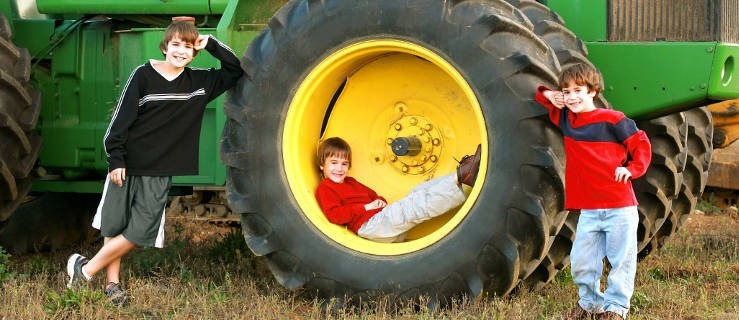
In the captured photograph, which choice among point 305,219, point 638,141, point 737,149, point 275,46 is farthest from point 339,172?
point 737,149

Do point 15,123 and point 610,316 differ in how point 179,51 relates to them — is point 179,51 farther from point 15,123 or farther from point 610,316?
point 610,316

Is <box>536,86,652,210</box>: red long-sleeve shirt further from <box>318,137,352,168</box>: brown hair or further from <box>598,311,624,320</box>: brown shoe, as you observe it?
<box>318,137,352,168</box>: brown hair

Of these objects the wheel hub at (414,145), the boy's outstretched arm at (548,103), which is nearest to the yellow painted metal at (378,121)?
the wheel hub at (414,145)

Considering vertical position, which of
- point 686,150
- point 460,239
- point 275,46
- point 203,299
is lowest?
point 203,299

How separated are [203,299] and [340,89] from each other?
1199mm

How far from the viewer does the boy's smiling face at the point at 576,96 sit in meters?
4.48

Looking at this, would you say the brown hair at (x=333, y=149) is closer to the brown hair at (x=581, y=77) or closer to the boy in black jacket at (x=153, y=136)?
the boy in black jacket at (x=153, y=136)

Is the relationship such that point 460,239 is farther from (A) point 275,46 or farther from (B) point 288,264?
(A) point 275,46

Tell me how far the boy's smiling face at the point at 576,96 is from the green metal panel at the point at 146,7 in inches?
98.8

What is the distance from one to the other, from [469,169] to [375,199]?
68cm

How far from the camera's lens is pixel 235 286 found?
559 cm

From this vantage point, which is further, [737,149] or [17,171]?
[737,149]

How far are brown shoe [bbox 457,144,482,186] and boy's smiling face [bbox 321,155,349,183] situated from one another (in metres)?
0.64

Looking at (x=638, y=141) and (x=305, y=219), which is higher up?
(x=638, y=141)
